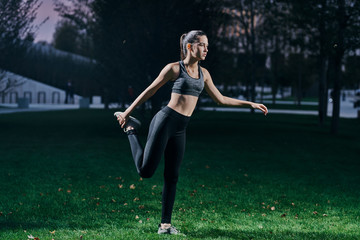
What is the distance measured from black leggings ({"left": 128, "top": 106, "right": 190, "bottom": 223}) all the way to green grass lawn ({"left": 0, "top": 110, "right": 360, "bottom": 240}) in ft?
2.84

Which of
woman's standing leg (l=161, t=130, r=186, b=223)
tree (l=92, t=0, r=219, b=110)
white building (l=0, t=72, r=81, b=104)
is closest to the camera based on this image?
woman's standing leg (l=161, t=130, r=186, b=223)

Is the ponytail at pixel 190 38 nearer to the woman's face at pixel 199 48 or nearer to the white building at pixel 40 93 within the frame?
the woman's face at pixel 199 48

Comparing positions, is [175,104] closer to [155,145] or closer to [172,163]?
[155,145]

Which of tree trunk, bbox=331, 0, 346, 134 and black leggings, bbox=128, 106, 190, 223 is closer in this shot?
black leggings, bbox=128, 106, 190, 223

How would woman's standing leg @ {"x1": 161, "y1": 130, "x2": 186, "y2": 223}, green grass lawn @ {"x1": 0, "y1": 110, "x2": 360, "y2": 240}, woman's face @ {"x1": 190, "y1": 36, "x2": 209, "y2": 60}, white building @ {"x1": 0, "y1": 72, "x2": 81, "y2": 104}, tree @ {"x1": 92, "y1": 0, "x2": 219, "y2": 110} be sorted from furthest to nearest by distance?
white building @ {"x1": 0, "y1": 72, "x2": 81, "y2": 104} → tree @ {"x1": 92, "y1": 0, "x2": 219, "y2": 110} → green grass lawn @ {"x1": 0, "y1": 110, "x2": 360, "y2": 240} → woman's standing leg @ {"x1": 161, "y1": 130, "x2": 186, "y2": 223} → woman's face @ {"x1": 190, "y1": 36, "x2": 209, "y2": 60}

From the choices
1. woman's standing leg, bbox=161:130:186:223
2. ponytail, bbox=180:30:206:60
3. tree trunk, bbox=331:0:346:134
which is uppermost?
tree trunk, bbox=331:0:346:134

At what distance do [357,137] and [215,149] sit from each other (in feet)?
25.1

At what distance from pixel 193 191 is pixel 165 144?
3924 millimetres

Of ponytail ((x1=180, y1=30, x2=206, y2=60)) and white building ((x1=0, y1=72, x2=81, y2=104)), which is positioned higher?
ponytail ((x1=180, y1=30, x2=206, y2=60))

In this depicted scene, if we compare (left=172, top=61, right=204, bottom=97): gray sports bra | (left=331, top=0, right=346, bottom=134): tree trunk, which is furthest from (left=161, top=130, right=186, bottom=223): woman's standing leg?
(left=331, top=0, right=346, bottom=134): tree trunk

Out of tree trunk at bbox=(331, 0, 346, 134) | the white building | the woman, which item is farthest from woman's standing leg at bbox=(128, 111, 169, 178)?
the white building

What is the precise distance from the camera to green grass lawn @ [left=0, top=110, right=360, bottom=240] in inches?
237

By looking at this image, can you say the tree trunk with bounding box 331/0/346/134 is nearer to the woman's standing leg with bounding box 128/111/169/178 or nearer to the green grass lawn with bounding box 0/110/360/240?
the green grass lawn with bounding box 0/110/360/240

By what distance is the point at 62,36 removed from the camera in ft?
276
